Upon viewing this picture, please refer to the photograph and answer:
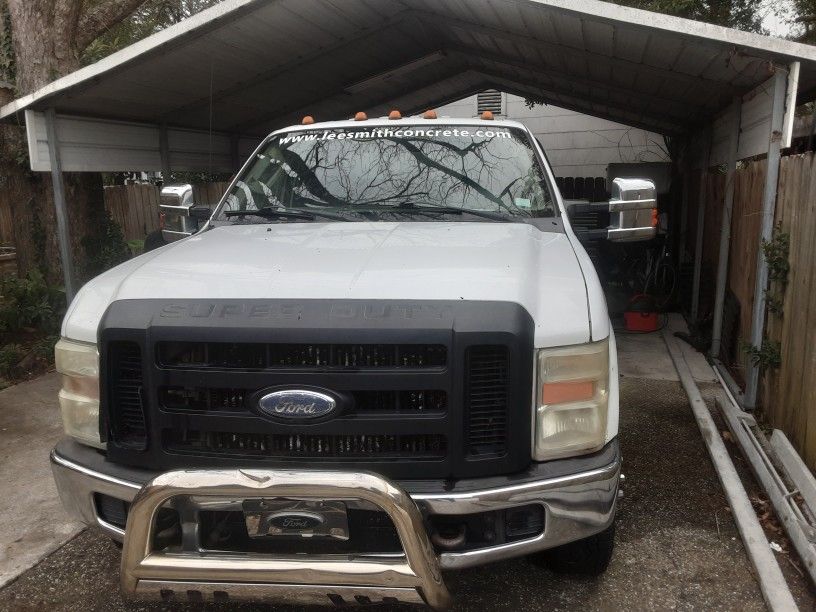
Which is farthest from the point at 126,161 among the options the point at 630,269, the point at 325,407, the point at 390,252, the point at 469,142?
the point at 630,269

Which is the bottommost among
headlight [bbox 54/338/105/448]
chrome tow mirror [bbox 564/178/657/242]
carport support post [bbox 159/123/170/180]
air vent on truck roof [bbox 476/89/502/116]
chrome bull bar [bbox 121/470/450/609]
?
chrome bull bar [bbox 121/470/450/609]

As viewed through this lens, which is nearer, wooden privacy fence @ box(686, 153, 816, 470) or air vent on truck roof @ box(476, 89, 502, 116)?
wooden privacy fence @ box(686, 153, 816, 470)

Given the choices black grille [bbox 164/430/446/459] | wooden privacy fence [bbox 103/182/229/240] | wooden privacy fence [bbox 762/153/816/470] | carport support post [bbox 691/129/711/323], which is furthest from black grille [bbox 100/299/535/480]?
wooden privacy fence [bbox 103/182/229/240]

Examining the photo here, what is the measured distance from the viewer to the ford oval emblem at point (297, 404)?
7.61 feet

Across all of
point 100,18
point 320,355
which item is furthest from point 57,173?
point 320,355

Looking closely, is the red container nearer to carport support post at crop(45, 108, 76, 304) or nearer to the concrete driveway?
the concrete driveway

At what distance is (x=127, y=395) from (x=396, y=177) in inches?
79.3

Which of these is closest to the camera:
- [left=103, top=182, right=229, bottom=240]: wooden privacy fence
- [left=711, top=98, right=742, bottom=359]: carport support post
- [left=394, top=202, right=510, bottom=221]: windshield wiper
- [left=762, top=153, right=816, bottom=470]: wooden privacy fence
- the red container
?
[left=394, top=202, right=510, bottom=221]: windshield wiper

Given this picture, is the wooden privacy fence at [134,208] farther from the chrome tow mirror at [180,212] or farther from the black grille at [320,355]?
the black grille at [320,355]

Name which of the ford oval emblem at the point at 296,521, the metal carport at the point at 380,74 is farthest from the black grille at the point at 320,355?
the metal carport at the point at 380,74

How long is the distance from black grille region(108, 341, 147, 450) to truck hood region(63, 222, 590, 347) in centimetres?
19

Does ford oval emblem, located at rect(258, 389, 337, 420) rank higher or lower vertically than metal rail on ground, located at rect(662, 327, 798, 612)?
higher

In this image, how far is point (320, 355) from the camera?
2328mm

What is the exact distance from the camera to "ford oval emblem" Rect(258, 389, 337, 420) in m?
2.32
